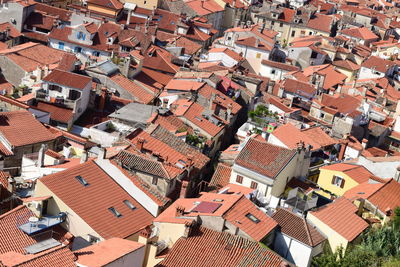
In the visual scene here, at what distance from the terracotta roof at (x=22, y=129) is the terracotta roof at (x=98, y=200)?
8602 mm

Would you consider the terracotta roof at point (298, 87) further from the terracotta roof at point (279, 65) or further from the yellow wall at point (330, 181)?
the yellow wall at point (330, 181)

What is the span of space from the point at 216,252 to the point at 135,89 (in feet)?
106

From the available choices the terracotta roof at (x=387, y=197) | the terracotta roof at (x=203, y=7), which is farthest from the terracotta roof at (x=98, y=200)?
the terracotta roof at (x=203, y=7)

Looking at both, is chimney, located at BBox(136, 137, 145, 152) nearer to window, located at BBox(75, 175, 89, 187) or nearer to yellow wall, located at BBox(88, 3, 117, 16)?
window, located at BBox(75, 175, 89, 187)

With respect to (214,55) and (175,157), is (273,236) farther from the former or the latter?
(214,55)

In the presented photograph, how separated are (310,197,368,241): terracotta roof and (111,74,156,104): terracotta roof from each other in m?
26.9

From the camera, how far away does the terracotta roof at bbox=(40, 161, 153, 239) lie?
135 ft

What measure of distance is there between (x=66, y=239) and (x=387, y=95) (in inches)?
2244

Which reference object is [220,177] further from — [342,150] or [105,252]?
[105,252]

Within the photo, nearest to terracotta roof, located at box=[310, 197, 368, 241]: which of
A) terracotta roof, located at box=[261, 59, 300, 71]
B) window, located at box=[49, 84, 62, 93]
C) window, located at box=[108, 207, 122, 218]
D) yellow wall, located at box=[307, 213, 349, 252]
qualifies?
yellow wall, located at box=[307, 213, 349, 252]

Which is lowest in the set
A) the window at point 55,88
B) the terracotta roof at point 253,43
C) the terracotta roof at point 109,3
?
the window at point 55,88

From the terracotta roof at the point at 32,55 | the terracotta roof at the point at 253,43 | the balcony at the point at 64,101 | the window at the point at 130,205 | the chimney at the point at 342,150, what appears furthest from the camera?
the terracotta roof at the point at 253,43

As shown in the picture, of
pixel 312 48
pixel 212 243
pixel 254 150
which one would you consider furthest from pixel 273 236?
pixel 312 48

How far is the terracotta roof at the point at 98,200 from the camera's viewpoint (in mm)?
41000
